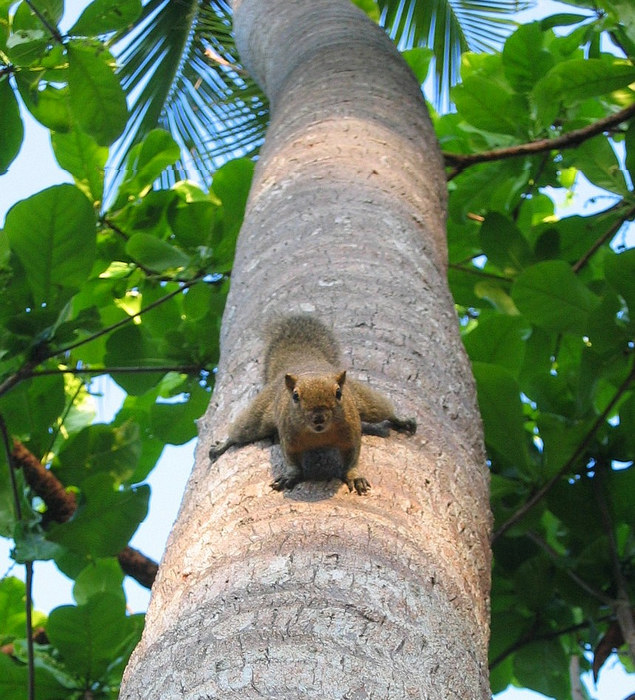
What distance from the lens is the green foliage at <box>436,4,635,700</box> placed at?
2.49m

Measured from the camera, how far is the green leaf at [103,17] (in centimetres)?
230

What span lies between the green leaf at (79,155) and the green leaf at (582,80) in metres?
1.42

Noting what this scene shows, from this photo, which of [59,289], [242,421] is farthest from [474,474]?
[59,289]

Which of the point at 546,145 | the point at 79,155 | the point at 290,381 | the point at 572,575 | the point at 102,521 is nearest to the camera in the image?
the point at 290,381

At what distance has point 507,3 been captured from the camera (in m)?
5.17

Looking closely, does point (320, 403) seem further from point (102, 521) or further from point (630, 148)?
point (630, 148)

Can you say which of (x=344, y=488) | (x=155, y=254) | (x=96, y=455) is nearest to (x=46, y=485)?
(x=96, y=455)

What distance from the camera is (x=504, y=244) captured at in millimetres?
2965

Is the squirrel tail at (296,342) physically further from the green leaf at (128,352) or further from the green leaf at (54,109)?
the green leaf at (54,109)

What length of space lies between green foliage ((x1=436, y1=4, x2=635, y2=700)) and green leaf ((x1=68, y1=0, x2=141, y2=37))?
109 cm

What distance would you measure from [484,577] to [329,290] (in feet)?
1.91

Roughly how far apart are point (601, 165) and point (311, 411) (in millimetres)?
1796

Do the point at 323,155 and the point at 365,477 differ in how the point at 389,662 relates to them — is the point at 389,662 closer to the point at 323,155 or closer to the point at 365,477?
the point at 365,477

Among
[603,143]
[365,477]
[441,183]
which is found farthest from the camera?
[603,143]
